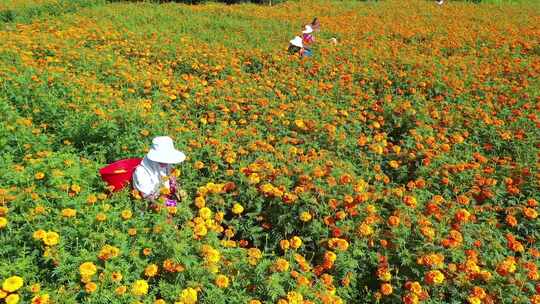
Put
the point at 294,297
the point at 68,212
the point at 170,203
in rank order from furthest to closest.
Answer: the point at 170,203
the point at 68,212
the point at 294,297

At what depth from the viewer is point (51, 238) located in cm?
259

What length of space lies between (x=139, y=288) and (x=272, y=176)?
1675 millimetres

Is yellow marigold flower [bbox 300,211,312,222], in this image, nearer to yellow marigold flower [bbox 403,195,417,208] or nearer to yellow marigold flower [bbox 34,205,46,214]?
yellow marigold flower [bbox 403,195,417,208]

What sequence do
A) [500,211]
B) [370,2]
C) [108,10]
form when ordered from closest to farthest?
[500,211] < [108,10] < [370,2]

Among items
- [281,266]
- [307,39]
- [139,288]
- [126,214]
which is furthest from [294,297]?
[307,39]

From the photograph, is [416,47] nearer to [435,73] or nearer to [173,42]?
[435,73]

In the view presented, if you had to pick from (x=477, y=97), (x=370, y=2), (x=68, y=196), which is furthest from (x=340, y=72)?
(x=370, y=2)

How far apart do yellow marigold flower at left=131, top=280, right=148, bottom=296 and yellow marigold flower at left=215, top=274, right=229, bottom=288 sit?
44cm

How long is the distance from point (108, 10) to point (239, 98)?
364 inches

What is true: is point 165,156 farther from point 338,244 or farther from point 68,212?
point 338,244

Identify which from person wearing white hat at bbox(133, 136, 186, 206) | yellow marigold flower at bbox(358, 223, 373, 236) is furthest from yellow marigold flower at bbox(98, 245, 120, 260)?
yellow marigold flower at bbox(358, 223, 373, 236)

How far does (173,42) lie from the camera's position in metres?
8.83

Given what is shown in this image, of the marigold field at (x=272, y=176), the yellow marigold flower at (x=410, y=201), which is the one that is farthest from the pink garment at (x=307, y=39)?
the yellow marigold flower at (x=410, y=201)

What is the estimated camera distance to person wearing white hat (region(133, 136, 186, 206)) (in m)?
3.30
